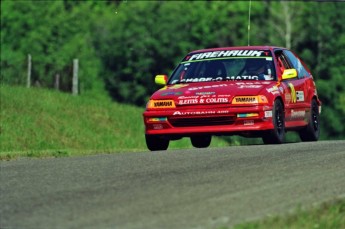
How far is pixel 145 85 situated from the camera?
85.9m

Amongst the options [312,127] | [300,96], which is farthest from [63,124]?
[300,96]

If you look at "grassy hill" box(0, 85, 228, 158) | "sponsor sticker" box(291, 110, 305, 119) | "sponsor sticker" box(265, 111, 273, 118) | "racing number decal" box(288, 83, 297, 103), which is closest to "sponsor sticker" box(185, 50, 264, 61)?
"racing number decal" box(288, 83, 297, 103)

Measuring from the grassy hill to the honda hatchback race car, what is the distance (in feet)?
24.6

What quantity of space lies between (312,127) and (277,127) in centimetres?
199

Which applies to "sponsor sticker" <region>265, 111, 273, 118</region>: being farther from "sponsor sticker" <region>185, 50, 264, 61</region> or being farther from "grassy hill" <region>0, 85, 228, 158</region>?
"grassy hill" <region>0, 85, 228, 158</region>

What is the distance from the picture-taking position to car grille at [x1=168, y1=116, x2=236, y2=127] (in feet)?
57.0

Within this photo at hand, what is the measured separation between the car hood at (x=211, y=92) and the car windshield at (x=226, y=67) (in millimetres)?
430

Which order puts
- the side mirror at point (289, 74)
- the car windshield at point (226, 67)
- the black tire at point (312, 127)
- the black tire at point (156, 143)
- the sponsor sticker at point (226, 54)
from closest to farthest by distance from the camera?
the black tire at point (156, 143), the side mirror at point (289, 74), the car windshield at point (226, 67), the sponsor sticker at point (226, 54), the black tire at point (312, 127)

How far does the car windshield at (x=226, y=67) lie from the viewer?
18.3 metres

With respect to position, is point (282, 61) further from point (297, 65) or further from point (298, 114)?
point (298, 114)

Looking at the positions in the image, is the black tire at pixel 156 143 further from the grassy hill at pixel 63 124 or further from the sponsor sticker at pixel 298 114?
the grassy hill at pixel 63 124

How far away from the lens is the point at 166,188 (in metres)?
10.7

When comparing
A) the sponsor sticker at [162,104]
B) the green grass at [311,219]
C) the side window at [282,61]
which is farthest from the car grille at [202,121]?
the green grass at [311,219]

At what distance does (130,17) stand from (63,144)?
5896cm
